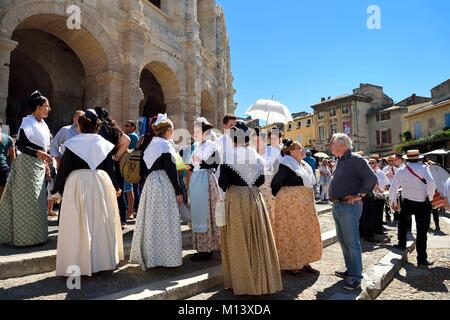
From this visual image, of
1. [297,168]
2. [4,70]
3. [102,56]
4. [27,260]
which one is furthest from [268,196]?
[102,56]

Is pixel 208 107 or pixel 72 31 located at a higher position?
pixel 72 31

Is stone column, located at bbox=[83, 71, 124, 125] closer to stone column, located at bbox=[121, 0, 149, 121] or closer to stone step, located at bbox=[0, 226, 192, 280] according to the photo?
stone column, located at bbox=[121, 0, 149, 121]

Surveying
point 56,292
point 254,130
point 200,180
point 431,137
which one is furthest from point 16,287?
point 431,137

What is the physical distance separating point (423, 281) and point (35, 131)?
595cm

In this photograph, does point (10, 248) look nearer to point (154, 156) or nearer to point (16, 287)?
point (16, 287)

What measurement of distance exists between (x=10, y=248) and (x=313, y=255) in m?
Answer: 4.00

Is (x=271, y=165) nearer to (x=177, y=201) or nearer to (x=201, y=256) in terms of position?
(x=201, y=256)

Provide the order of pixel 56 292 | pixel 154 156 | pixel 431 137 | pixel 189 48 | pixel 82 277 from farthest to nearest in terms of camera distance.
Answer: pixel 431 137, pixel 189 48, pixel 154 156, pixel 82 277, pixel 56 292

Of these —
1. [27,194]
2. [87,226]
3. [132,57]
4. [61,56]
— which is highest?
[61,56]

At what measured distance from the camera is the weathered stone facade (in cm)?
973

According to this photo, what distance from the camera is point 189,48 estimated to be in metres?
15.2

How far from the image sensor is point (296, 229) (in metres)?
4.55
